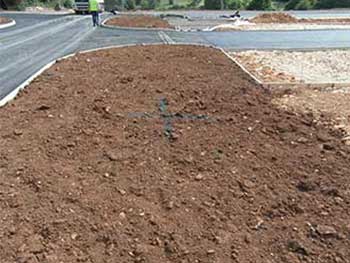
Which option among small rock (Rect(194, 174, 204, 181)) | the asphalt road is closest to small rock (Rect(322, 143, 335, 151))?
small rock (Rect(194, 174, 204, 181))

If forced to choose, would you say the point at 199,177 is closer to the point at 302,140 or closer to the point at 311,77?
the point at 302,140

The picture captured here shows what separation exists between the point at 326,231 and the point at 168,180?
1395mm

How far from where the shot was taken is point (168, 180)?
412cm

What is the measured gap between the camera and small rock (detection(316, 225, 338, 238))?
332cm

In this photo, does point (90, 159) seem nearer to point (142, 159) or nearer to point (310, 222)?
point (142, 159)

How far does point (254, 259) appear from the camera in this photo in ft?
10.1

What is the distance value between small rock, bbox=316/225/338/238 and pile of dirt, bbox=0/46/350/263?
10mm

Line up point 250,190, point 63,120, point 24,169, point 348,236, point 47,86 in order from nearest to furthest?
point 348,236 → point 250,190 → point 24,169 → point 63,120 → point 47,86

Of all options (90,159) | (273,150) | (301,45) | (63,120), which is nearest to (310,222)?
(273,150)

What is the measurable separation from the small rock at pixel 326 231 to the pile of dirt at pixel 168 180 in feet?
0.03

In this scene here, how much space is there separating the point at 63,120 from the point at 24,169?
1481mm

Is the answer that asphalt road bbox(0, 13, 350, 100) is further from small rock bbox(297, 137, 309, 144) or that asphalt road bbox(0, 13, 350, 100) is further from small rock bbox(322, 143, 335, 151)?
small rock bbox(322, 143, 335, 151)

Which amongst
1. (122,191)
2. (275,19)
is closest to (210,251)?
(122,191)

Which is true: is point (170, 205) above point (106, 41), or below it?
above
